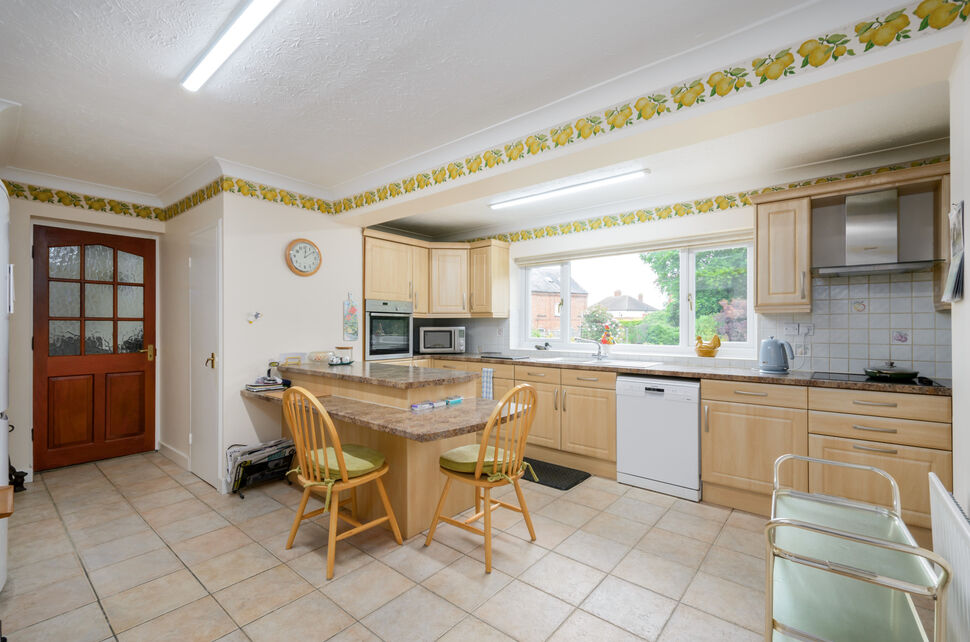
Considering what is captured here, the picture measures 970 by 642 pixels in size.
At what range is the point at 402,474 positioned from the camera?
261 cm

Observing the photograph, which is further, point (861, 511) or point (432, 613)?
point (432, 613)

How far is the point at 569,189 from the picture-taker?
358 centimetres

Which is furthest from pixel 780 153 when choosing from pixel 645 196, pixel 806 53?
pixel 806 53

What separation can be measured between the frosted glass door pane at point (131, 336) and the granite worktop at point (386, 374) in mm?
1721

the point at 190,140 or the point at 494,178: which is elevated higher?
the point at 190,140

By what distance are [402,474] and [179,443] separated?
266 centimetres

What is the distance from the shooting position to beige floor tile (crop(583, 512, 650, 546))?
263cm

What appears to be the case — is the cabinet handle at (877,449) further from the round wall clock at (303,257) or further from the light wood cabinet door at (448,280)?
the round wall clock at (303,257)

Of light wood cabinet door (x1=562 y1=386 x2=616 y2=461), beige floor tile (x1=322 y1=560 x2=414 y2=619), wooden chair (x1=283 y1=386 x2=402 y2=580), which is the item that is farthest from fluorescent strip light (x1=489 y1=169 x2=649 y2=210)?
beige floor tile (x1=322 y1=560 x2=414 y2=619)

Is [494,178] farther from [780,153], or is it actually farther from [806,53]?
[780,153]

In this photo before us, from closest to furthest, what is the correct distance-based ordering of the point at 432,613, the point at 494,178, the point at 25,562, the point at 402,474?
1. the point at 432,613
2. the point at 25,562
3. the point at 402,474
4. the point at 494,178

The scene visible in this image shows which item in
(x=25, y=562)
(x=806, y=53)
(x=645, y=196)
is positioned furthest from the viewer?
(x=645, y=196)

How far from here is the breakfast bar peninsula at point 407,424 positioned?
242cm

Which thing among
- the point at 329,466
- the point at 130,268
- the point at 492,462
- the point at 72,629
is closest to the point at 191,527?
the point at 72,629
